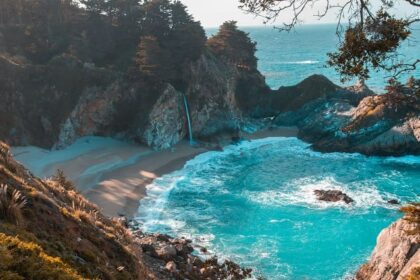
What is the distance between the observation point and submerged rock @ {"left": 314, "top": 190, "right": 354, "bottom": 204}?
115ft

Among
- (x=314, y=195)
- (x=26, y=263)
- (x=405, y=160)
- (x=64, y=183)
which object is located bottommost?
(x=314, y=195)

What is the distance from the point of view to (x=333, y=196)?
35.6m

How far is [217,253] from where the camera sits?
86.7ft

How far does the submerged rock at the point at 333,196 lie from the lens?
35.0 meters

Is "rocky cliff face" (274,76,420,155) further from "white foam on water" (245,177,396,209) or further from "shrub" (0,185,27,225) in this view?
"shrub" (0,185,27,225)

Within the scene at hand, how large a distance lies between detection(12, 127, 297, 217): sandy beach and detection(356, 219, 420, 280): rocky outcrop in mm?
18971

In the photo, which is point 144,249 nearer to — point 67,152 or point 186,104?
point 67,152

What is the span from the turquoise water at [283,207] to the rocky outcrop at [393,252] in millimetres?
6135

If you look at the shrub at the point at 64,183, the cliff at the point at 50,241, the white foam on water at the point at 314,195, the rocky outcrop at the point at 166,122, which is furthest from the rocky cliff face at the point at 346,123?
the cliff at the point at 50,241

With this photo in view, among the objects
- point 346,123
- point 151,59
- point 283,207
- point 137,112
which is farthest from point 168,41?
point 283,207

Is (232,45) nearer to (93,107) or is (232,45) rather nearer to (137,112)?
(137,112)

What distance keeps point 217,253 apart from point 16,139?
27636 millimetres

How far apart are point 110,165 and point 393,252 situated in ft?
99.7

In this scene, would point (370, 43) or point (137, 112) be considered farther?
point (137, 112)
